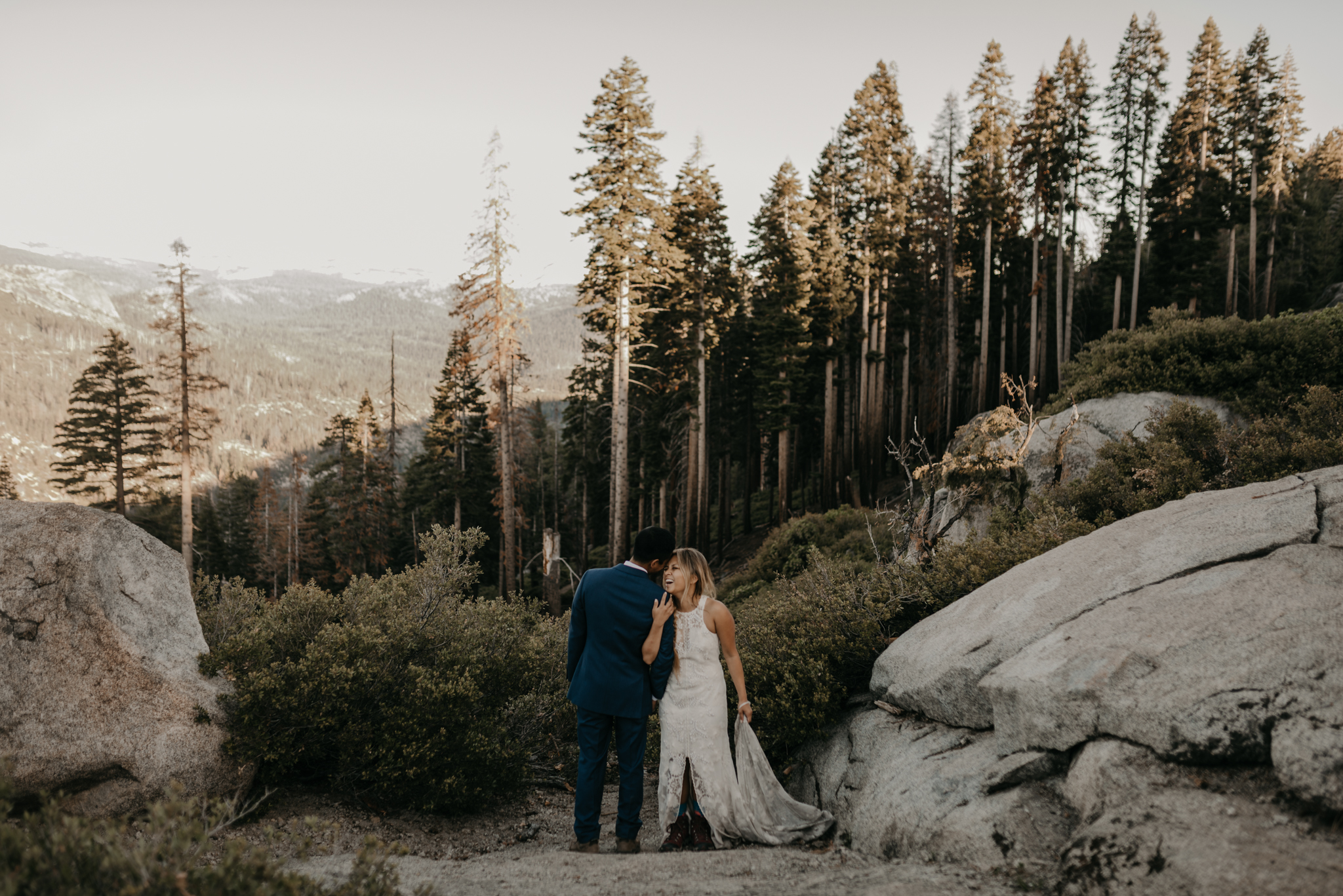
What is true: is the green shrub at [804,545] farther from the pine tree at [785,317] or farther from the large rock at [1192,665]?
the large rock at [1192,665]

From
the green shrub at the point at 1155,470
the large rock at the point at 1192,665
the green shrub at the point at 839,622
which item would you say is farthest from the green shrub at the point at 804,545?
the large rock at the point at 1192,665

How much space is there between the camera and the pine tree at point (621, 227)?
1941 centimetres

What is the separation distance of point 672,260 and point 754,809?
17193 mm

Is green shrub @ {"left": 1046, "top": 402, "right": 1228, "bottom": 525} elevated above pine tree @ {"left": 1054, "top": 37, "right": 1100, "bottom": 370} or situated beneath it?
situated beneath

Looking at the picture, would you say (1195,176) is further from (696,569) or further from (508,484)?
(696,569)

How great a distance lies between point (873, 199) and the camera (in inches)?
1094

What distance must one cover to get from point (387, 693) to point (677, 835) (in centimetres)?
288

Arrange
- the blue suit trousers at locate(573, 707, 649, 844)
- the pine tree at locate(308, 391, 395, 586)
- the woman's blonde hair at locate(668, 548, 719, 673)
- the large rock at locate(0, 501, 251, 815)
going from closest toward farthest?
the large rock at locate(0, 501, 251, 815) → the blue suit trousers at locate(573, 707, 649, 844) → the woman's blonde hair at locate(668, 548, 719, 673) → the pine tree at locate(308, 391, 395, 586)

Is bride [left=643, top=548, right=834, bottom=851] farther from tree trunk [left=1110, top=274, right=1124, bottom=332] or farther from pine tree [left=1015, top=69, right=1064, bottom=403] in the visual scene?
tree trunk [left=1110, top=274, right=1124, bottom=332]

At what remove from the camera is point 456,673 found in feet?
20.8

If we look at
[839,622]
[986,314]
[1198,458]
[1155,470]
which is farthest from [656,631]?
[986,314]

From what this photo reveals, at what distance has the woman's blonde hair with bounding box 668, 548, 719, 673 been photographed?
5.46m

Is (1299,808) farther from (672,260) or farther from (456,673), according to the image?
(672,260)

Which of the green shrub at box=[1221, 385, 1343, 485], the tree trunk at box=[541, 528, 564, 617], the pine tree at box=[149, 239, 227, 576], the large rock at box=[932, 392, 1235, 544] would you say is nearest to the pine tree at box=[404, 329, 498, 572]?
the pine tree at box=[149, 239, 227, 576]
